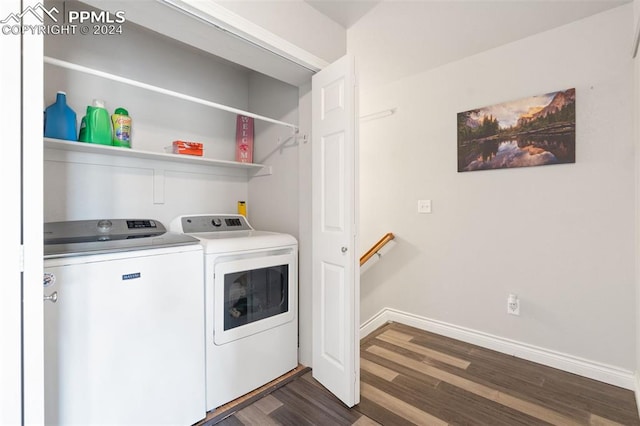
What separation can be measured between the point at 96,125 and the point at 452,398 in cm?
274

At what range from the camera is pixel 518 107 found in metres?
2.23

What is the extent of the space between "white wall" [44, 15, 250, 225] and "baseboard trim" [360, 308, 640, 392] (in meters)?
1.92

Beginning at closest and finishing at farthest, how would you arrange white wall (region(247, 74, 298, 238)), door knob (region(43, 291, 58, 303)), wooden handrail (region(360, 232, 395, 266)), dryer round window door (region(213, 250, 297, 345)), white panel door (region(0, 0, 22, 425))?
white panel door (region(0, 0, 22, 425)), door knob (region(43, 291, 58, 303)), dryer round window door (region(213, 250, 297, 345)), white wall (region(247, 74, 298, 238)), wooden handrail (region(360, 232, 395, 266))

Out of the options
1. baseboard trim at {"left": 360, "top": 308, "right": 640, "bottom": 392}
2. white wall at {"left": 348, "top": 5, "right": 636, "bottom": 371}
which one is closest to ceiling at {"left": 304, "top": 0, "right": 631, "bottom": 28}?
white wall at {"left": 348, "top": 5, "right": 636, "bottom": 371}

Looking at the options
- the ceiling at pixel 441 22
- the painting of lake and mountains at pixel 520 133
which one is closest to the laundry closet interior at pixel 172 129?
the ceiling at pixel 441 22

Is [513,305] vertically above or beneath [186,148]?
beneath

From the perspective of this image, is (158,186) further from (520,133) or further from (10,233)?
(520,133)

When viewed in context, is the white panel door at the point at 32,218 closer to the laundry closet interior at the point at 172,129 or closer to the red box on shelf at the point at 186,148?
the laundry closet interior at the point at 172,129

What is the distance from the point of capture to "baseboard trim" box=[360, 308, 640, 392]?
190 cm

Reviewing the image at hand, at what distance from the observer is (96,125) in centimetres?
170

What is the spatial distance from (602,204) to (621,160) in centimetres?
30

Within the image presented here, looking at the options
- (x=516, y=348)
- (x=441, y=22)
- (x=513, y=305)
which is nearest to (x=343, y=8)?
(x=441, y=22)

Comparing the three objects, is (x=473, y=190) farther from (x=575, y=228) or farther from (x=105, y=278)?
(x=105, y=278)

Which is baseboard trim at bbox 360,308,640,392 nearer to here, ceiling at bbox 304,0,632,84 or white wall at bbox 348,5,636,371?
white wall at bbox 348,5,636,371
